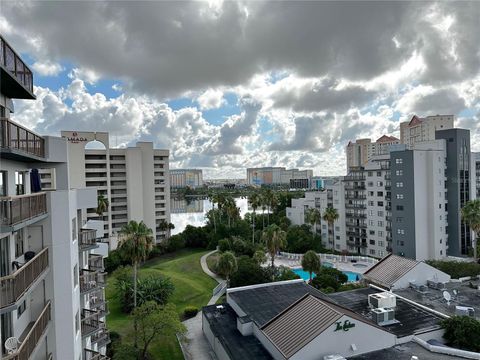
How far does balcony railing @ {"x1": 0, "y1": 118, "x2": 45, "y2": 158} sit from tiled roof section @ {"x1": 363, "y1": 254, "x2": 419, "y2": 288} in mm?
29950

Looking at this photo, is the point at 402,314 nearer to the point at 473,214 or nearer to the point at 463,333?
the point at 463,333

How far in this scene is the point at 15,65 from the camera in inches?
460

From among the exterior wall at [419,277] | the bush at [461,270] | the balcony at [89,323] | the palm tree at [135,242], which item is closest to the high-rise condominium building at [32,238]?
the balcony at [89,323]

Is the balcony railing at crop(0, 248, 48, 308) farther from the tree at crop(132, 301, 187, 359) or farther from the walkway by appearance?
the walkway

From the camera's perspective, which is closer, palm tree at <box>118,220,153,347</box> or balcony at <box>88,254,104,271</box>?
balcony at <box>88,254,104,271</box>

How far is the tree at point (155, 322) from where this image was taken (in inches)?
924

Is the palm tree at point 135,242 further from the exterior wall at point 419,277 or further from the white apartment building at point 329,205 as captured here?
the white apartment building at point 329,205

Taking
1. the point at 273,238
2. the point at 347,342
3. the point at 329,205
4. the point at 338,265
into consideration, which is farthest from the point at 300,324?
the point at 329,205

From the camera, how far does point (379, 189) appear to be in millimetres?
57344

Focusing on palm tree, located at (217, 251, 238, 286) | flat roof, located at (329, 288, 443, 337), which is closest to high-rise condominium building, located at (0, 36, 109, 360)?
flat roof, located at (329, 288, 443, 337)

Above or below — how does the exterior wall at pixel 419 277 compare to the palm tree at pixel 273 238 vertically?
below

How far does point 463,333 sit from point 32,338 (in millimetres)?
24161

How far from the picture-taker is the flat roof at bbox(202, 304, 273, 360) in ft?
68.9

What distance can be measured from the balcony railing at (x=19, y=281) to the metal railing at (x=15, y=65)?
653 centimetres
